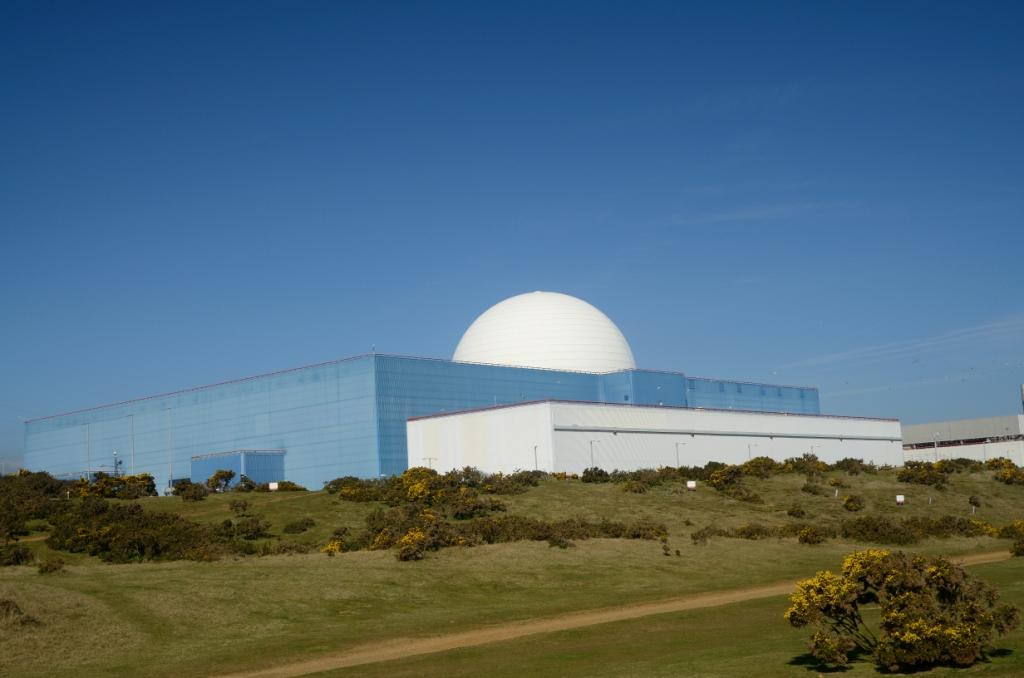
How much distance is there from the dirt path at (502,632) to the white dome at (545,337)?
2257 inches

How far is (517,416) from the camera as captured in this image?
65.5 metres

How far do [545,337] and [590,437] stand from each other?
68.4 feet

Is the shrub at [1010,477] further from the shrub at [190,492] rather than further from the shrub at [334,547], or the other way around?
the shrub at [190,492]

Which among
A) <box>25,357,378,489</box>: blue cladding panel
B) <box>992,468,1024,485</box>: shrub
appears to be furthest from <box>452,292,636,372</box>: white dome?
<box>992,468,1024,485</box>: shrub

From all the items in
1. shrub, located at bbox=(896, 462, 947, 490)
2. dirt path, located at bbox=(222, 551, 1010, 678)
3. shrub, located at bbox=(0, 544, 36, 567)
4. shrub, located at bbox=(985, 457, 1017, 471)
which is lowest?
dirt path, located at bbox=(222, 551, 1010, 678)

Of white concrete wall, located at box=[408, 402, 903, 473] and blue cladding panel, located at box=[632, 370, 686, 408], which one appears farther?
blue cladding panel, located at box=[632, 370, 686, 408]

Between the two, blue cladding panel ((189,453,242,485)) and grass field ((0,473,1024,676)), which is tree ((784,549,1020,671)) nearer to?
grass field ((0,473,1024,676))

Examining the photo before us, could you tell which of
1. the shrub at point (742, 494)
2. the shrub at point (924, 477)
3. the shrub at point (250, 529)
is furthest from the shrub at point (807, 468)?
the shrub at point (250, 529)

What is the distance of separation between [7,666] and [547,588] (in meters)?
14.4

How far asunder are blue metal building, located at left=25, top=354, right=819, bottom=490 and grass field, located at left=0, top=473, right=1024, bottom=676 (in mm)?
29219

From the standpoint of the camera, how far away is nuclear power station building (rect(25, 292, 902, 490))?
6744 centimetres

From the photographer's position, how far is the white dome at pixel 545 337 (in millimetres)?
85938

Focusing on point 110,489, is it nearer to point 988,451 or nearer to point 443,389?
point 443,389

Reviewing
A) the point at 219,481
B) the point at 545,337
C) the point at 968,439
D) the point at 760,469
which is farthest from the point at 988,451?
the point at 219,481
